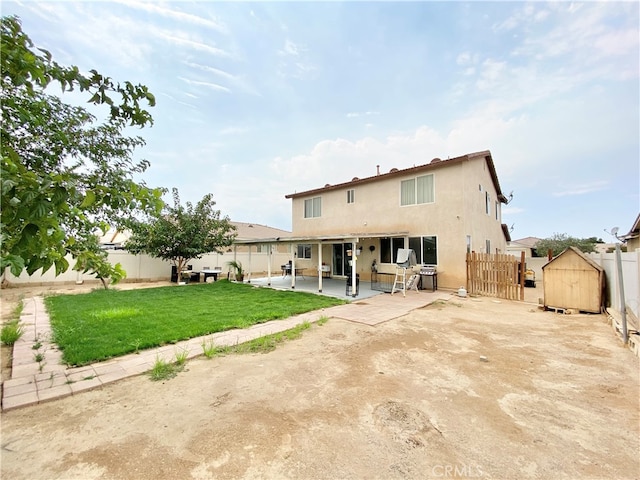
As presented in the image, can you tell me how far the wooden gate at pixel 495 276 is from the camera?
10.5 m

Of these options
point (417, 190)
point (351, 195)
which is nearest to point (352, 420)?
point (417, 190)

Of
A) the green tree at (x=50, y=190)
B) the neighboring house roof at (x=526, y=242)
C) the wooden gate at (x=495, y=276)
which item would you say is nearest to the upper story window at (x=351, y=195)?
the wooden gate at (x=495, y=276)

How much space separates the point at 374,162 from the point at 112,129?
48.4ft

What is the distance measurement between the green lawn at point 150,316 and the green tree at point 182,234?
14.6ft

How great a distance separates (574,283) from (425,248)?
541 cm

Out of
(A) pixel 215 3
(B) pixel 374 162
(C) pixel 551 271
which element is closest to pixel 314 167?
(B) pixel 374 162

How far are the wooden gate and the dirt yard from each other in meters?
A: 5.73

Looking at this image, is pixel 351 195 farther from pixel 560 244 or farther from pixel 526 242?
pixel 526 242

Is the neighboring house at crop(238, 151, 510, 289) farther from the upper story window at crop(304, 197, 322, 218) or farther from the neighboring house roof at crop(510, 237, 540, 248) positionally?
the neighboring house roof at crop(510, 237, 540, 248)

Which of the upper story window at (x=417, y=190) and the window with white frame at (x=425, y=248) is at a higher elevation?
the upper story window at (x=417, y=190)

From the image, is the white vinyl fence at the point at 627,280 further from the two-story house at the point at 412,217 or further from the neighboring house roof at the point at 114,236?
the neighboring house roof at the point at 114,236

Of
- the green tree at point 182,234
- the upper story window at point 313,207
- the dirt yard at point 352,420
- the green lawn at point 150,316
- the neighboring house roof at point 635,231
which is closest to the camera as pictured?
the dirt yard at point 352,420

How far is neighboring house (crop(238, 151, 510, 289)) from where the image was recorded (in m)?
11.9

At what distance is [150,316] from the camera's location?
7.40m
